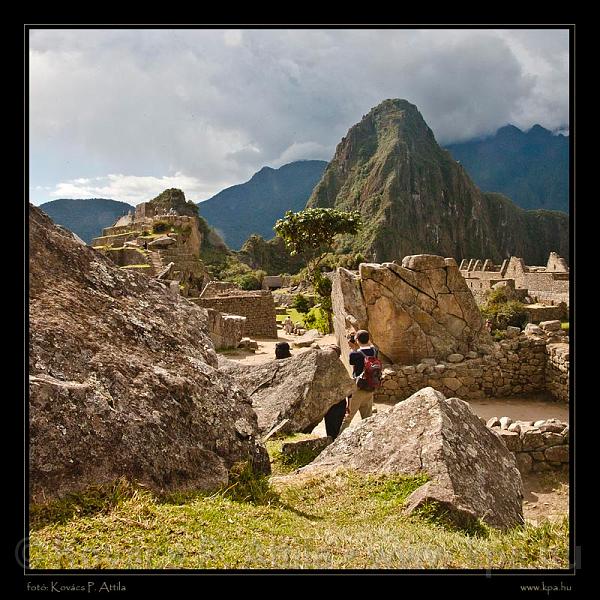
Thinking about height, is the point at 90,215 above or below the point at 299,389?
above

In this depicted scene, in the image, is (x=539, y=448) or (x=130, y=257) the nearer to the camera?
(x=539, y=448)

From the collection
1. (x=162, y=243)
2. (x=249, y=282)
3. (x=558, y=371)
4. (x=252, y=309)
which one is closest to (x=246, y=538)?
(x=558, y=371)

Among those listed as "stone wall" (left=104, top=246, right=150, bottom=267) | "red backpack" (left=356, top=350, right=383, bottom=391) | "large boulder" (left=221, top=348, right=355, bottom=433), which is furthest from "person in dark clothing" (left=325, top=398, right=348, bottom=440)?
"stone wall" (left=104, top=246, right=150, bottom=267)

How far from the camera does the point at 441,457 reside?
11.0 ft

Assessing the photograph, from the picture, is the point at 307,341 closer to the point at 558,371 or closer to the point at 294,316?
the point at 558,371

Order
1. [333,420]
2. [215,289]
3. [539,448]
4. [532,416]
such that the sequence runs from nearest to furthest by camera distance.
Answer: [333,420]
[539,448]
[532,416]
[215,289]

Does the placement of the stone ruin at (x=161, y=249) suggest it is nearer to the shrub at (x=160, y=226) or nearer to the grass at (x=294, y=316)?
the shrub at (x=160, y=226)

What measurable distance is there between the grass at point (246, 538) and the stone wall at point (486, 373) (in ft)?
30.0

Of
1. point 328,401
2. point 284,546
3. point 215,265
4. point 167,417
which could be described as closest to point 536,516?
point 328,401

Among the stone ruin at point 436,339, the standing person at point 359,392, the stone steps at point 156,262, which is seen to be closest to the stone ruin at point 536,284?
the stone ruin at point 436,339

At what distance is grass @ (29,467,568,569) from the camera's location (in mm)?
2023

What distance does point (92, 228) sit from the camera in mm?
59812

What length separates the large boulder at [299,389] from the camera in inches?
228

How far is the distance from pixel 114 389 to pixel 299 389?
11.8 feet
